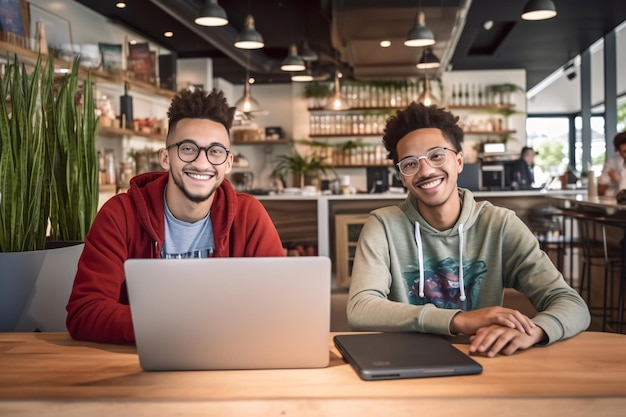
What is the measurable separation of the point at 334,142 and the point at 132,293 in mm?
9727

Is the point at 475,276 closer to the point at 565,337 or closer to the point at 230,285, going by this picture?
the point at 565,337

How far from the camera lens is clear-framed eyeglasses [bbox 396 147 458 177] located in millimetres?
1974

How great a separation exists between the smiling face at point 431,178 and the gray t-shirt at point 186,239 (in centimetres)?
63

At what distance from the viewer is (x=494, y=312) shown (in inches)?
58.5

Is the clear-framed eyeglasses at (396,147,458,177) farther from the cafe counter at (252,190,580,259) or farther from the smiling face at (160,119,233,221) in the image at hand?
the cafe counter at (252,190,580,259)

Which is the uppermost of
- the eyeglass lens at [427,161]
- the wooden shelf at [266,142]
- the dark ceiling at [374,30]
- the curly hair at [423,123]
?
the dark ceiling at [374,30]

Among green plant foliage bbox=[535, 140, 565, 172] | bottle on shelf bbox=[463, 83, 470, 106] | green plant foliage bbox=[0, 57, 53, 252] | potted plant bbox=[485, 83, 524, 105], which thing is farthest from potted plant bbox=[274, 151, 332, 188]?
green plant foliage bbox=[535, 140, 565, 172]

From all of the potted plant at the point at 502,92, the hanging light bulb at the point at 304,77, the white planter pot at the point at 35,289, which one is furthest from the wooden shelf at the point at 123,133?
the potted plant at the point at 502,92

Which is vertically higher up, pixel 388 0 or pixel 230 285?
pixel 388 0

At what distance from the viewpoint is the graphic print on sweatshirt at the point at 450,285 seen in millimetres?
2000

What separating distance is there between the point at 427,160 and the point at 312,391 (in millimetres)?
1039

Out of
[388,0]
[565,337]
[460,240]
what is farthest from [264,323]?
[388,0]

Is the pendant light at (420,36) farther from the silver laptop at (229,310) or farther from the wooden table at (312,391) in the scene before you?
the silver laptop at (229,310)

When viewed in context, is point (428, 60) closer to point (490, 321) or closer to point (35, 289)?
point (35, 289)
